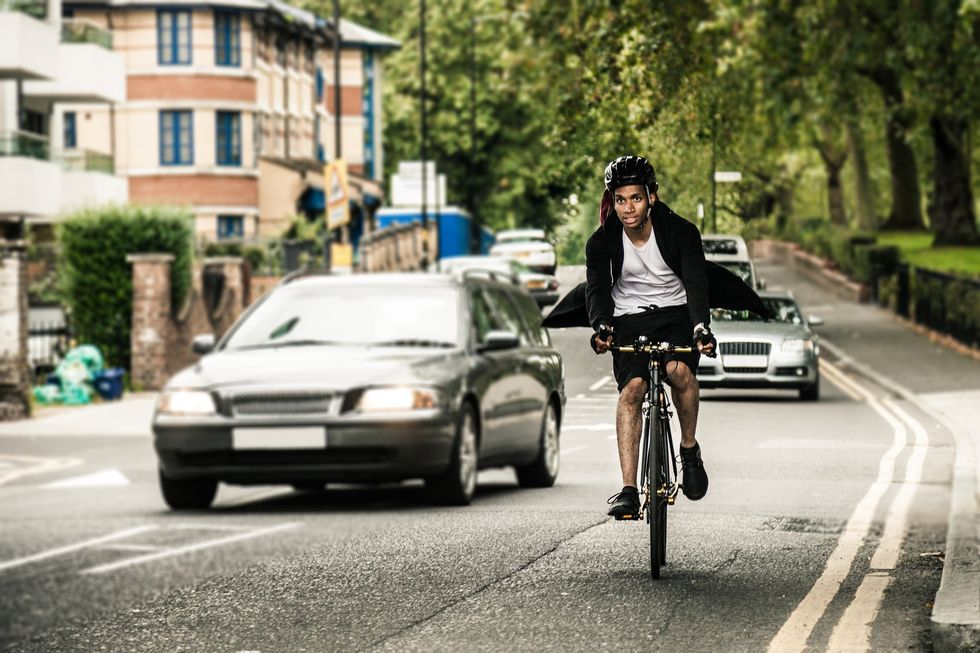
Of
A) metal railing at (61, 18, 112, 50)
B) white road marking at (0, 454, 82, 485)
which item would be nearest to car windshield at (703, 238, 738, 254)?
white road marking at (0, 454, 82, 485)

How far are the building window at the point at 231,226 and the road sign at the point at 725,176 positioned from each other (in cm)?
6320

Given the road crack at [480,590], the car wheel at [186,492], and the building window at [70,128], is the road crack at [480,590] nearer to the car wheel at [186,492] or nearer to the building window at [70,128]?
the car wheel at [186,492]

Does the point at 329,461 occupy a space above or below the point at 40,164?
below

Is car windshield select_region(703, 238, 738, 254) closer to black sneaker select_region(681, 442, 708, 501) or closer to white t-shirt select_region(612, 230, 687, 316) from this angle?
white t-shirt select_region(612, 230, 687, 316)

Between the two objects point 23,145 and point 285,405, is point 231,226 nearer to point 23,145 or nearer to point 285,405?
point 23,145

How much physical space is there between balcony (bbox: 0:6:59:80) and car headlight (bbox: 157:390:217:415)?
34511 millimetres

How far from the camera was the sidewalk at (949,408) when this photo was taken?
7.62 meters

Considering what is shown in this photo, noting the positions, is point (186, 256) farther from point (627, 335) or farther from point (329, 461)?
point (627, 335)

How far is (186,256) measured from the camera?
38.8 meters

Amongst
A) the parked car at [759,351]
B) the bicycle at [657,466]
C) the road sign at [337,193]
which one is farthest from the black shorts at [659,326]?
the road sign at [337,193]

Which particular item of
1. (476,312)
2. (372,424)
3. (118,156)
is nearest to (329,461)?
(372,424)

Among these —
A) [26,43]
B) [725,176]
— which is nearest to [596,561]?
[725,176]

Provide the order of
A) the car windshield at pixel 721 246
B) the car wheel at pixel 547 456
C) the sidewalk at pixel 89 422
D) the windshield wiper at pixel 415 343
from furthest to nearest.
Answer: the sidewalk at pixel 89 422 < the windshield wiper at pixel 415 343 < the car wheel at pixel 547 456 < the car windshield at pixel 721 246

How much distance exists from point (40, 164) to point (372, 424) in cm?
3628
